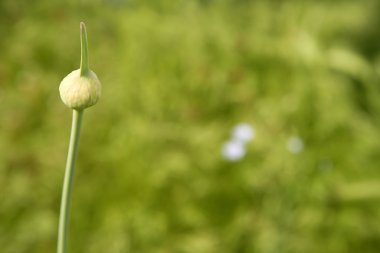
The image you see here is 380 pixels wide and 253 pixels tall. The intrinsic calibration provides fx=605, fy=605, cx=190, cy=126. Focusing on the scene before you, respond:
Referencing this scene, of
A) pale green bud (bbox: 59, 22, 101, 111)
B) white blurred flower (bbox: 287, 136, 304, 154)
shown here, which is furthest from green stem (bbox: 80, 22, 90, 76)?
white blurred flower (bbox: 287, 136, 304, 154)

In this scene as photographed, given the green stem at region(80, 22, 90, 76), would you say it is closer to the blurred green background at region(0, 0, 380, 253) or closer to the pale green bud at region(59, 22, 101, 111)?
the pale green bud at region(59, 22, 101, 111)

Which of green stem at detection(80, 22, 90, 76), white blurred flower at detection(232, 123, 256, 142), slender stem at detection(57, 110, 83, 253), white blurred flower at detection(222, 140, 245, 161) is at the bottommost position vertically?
slender stem at detection(57, 110, 83, 253)

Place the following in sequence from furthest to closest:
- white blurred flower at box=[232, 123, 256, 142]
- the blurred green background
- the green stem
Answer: white blurred flower at box=[232, 123, 256, 142] < the blurred green background < the green stem

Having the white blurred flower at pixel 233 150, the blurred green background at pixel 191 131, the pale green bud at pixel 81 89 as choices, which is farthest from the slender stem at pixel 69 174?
the white blurred flower at pixel 233 150

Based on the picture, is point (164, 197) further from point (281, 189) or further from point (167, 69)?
point (167, 69)

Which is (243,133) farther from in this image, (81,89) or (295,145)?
(81,89)

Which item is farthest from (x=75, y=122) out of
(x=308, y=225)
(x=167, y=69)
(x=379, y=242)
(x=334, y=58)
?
(x=334, y=58)
